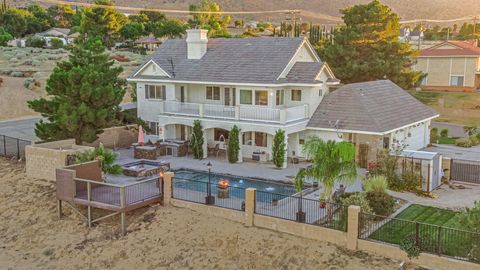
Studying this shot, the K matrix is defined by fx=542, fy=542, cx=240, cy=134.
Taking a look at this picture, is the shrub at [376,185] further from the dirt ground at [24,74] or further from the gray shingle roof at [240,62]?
the dirt ground at [24,74]

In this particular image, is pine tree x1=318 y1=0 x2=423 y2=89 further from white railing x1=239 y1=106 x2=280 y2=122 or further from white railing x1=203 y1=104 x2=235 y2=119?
white railing x1=239 y1=106 x2=280 y2=122

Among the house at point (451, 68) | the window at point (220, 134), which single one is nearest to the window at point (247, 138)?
the window at point (220, 134)

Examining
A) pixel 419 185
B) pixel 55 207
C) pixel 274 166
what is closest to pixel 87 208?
pixel 55 207

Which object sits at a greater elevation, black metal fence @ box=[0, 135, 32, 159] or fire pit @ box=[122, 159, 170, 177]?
black metal fence @ box=[0, 135, 32, 159]

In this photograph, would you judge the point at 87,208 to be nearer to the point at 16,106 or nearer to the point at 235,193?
the point at 235,193

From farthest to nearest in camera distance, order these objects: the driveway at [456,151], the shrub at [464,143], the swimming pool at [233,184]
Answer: the shrub at [464,143] < the driveway at [456,151] < the swimming pool at [233,184]

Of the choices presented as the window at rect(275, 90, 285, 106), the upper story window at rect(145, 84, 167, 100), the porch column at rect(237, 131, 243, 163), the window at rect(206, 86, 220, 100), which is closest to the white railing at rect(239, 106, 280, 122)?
the porch column at rect(237, 131, 243, 163)

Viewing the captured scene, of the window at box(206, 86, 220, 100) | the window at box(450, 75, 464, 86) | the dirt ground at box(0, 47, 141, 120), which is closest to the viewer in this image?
the window at box(206, 86, 220, 100)
